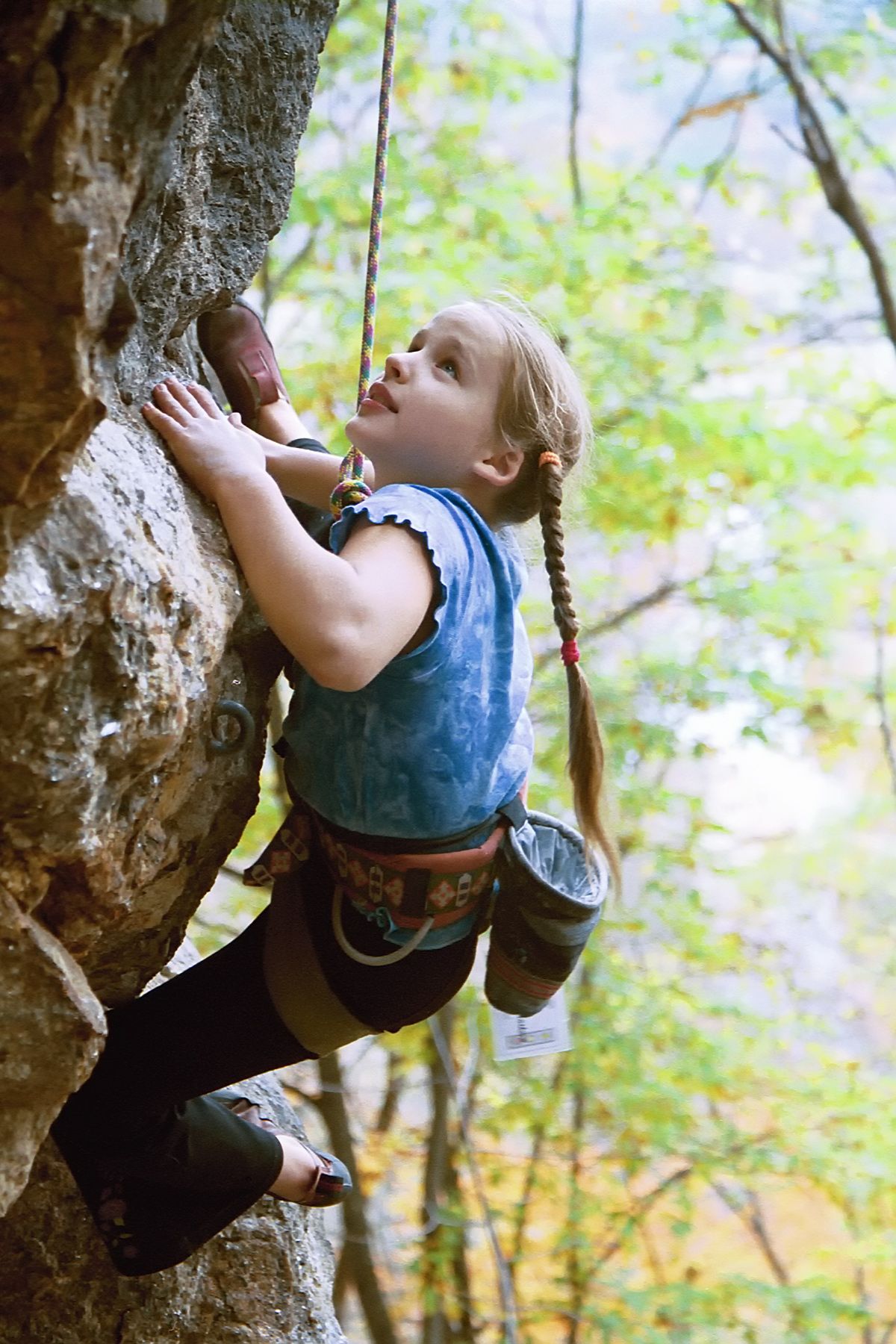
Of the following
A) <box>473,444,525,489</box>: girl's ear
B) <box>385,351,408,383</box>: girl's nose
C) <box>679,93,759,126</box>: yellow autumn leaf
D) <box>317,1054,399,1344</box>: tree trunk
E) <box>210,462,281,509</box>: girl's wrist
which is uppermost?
<box>679,93,759,126</box>: yellow autumn leaf

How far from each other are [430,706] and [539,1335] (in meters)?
6.36

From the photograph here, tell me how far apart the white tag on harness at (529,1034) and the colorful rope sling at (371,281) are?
85cm

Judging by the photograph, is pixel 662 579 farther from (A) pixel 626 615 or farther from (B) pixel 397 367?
(B) pixel 397 367

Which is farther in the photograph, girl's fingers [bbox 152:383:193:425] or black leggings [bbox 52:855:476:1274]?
black leggings [bbox 52:855:476:1274]

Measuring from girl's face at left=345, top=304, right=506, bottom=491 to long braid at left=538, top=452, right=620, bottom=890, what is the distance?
105 millimetres

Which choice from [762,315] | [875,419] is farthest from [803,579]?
[762,315]

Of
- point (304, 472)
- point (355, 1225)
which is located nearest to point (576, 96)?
point (304, 472)

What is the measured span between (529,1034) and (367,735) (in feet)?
2.06

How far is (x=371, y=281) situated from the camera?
181 centimetres

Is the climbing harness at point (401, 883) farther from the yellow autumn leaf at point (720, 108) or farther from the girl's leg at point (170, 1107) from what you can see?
the yellow autumn leaf at point (720, 108)

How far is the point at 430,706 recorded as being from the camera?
1.68 m

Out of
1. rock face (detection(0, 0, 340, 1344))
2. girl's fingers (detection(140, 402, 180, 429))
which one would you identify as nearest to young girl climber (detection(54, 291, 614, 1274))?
girl's fingers (detection(140, 402, 180, 429))

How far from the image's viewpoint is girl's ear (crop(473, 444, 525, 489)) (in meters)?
1.88

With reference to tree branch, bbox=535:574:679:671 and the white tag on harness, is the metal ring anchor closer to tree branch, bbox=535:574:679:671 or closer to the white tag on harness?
the white tag on harness
